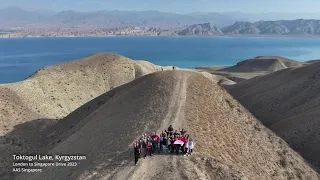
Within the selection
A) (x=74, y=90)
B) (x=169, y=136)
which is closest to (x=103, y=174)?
(x=169, y=136)

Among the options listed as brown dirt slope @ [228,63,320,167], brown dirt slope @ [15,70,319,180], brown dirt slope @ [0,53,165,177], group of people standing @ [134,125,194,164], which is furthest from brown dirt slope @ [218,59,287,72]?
group of people standing @ [134,125,194,164]

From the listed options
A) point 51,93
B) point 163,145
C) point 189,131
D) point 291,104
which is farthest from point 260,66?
point 163,145

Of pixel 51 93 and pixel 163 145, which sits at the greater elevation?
pixel 163 145

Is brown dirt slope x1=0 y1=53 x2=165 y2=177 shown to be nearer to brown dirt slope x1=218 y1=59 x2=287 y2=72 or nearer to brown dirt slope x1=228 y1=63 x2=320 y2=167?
brown dirt slope x1=228 y1=63 x2=320 y2=167

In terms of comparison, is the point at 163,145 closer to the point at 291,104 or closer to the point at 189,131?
the point at 189,131

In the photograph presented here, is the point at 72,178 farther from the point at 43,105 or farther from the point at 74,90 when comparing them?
the point at 74,90

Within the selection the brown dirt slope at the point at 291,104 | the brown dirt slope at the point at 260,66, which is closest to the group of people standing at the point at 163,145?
the brown dirt slope at the point at 291,104

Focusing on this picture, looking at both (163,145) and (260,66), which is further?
(260,66)
